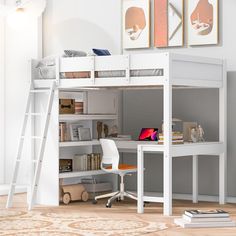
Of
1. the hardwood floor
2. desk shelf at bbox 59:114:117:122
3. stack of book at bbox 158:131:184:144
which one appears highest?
desk shelf at bbox 59:114:117:122

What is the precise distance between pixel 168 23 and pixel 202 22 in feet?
1.40

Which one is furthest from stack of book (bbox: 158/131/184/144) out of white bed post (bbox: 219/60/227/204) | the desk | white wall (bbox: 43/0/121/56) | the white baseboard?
the white baseboard

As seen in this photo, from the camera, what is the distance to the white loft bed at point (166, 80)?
618 cm

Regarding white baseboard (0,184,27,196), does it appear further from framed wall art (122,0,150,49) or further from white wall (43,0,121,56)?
framed wall art (122,0,150,49)

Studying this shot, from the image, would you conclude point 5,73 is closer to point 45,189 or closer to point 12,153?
point 12,153

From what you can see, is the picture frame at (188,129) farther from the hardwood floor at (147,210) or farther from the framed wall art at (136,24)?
the framed wall art at (136,24)

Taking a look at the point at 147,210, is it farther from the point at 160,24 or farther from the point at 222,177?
the point at 160,24

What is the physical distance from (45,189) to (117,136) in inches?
42.7

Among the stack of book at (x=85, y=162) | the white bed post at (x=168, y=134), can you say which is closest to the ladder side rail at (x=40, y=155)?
the stack of book at (x=85, y=162)

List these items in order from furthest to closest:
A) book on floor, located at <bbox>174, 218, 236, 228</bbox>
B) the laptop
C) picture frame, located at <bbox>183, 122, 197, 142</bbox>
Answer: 1. the laptop
2. picture frame, located at <bbox>183, 122, 197, 142</bbox>
3. book on floor, located at <bbox>174, 218, 236, 228</bbox>

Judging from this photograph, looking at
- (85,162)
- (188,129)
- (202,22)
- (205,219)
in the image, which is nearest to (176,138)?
(188,129)

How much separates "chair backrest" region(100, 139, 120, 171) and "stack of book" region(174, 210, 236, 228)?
1283 mm

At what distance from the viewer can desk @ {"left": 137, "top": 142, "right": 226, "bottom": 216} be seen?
621cm

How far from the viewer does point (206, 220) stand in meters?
5.53
